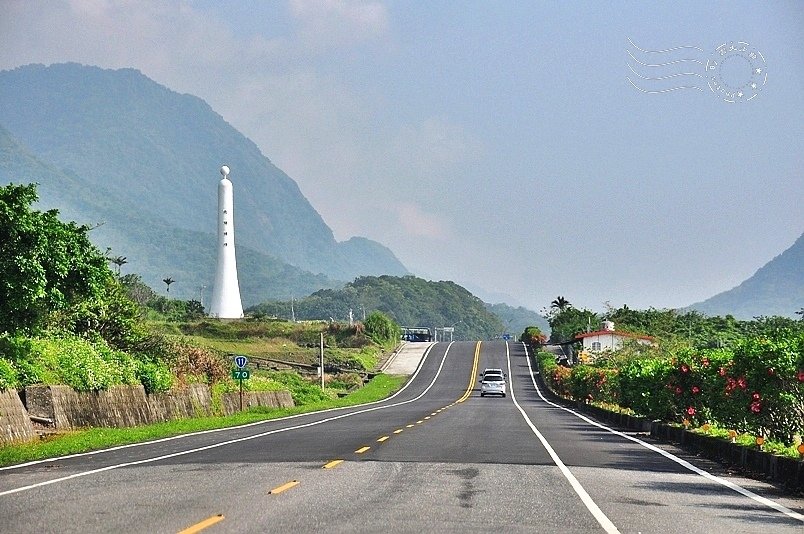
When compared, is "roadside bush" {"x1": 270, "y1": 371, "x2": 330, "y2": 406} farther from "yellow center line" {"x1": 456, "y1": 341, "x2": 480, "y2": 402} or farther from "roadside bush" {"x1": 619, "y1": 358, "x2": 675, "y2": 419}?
"roadside bush" {"x1": 619, "y1": 358, "x2": 675, "y2": 419}

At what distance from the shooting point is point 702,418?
31828 millimetres

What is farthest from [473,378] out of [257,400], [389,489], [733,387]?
[389,489]

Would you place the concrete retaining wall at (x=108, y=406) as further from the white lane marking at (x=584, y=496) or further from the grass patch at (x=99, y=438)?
the white lane marking at (x=584, y=496)

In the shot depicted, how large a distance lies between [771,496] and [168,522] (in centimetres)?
873

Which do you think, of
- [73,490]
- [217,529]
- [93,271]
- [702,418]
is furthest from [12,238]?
[217,529]

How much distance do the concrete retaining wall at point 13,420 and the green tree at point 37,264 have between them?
2664 mm

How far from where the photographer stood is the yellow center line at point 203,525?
11.9 metres

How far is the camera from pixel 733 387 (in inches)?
1016

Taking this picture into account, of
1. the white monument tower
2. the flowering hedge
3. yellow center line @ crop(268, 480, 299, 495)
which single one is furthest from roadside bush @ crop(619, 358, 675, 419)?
the white monument tower

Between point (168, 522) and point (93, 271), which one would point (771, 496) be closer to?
point (168, 522)

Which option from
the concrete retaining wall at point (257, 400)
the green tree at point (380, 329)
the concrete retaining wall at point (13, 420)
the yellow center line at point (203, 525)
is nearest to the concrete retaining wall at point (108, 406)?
the concrete retaining wall at point (13, 420)

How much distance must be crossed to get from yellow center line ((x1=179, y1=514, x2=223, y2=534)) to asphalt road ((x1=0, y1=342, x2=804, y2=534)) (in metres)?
0.02

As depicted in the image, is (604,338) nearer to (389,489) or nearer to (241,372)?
(241,372)

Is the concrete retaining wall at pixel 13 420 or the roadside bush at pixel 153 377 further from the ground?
the roadside bush at pixel 153 377
